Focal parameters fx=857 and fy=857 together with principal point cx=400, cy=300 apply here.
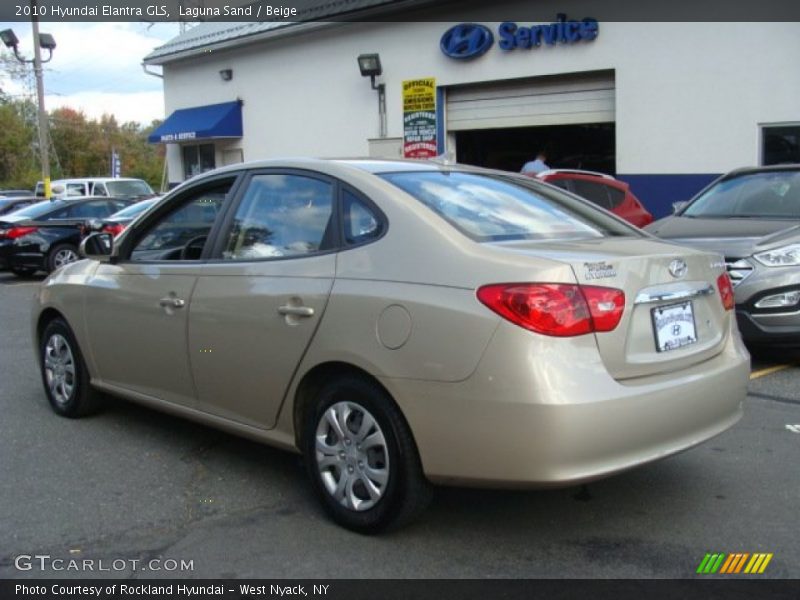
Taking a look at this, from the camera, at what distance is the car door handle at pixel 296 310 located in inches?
154

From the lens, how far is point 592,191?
11789mm

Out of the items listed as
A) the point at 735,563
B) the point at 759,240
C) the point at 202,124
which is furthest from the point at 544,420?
the point at 202,124

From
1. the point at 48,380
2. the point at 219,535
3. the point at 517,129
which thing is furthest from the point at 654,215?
the point at 219,535

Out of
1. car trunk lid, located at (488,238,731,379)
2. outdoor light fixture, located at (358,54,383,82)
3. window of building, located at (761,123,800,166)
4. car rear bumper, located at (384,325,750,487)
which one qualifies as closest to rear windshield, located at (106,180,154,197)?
outdoor light fixture, located at (358,54,383,82)

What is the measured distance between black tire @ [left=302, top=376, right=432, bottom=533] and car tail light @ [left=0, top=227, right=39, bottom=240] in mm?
13366

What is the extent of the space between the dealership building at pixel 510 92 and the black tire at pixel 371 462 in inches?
442

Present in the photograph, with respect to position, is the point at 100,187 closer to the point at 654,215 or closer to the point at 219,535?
the point at 654,215

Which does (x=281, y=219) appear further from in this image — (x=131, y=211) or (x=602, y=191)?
(x=131, y=211)

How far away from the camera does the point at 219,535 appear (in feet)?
12.8

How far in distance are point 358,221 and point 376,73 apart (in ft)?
49.6

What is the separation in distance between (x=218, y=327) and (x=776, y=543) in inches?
110

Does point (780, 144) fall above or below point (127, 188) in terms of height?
above

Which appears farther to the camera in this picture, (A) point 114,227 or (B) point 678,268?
(A) point 114,227
